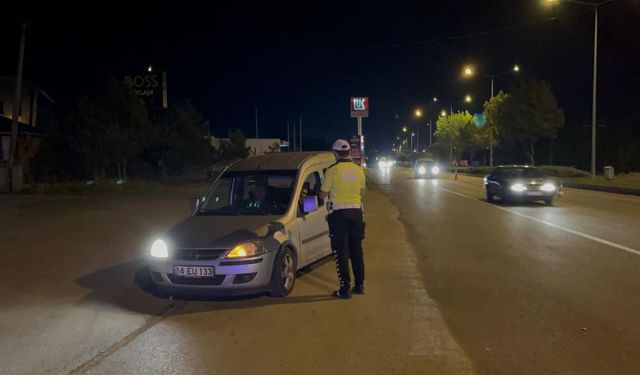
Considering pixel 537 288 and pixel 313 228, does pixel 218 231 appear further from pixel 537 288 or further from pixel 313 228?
pixel 537 288

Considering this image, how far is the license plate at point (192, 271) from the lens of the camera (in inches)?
278

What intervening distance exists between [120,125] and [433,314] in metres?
29.3

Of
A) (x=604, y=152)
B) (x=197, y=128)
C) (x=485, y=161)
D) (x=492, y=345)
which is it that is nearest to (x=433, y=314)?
(x=492, y=345)

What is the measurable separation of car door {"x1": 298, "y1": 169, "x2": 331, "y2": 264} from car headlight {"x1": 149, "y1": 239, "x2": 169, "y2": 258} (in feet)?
6.01

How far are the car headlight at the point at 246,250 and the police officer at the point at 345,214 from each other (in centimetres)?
89

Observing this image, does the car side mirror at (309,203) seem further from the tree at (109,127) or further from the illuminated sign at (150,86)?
the illuminated sign at (150,86)

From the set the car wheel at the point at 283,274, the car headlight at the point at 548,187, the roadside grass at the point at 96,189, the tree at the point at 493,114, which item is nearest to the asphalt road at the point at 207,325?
the car wheel at the point at 283,274

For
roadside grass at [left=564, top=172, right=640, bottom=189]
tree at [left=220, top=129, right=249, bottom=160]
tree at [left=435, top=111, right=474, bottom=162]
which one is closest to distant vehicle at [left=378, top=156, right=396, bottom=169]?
tree at [left=435, top=111, right=474, bottom=162]

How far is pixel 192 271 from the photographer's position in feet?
23.3

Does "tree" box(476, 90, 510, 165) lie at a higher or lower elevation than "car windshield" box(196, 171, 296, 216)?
higher

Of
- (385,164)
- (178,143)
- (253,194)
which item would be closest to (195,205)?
(253,194)

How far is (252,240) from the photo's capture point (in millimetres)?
7238

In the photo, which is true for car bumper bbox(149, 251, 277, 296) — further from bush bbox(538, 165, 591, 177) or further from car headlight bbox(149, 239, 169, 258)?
bush bbox(538, 165, 591, 177)

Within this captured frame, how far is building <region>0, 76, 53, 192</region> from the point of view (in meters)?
25.8
